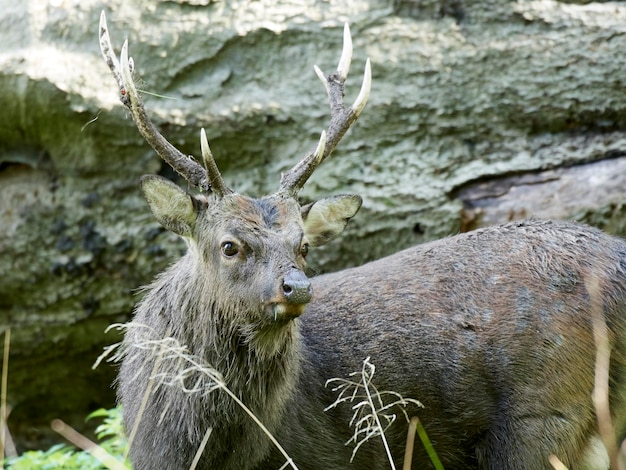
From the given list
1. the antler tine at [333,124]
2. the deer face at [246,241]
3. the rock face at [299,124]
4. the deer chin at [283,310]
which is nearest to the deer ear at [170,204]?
the deer face at [246,241]

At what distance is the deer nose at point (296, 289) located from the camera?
4586mm

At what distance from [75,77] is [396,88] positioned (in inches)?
97.8

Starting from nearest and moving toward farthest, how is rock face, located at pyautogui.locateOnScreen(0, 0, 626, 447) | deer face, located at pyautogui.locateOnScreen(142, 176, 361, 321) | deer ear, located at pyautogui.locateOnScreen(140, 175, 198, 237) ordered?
deer face, located at pyautogui.locateOnScreen(142, 176, 361, 321) < deer ear, located at pyautogui.locateOnScreen(140, 175, 198, 237) < rock face, located at pyautogui.locateOnScreen(0, 0, 626, 447)

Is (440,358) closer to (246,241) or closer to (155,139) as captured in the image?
(246,241)

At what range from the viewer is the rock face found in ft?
24.0

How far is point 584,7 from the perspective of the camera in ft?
24.8

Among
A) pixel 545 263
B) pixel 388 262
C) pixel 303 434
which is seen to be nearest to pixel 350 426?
pixel 303 434

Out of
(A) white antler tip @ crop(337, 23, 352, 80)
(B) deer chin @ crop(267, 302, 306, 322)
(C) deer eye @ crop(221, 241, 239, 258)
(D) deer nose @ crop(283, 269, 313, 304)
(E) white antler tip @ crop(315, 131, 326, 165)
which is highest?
(A) white antler tip @ crop(337, 23, 352, 80)

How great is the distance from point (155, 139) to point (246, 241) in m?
0.74

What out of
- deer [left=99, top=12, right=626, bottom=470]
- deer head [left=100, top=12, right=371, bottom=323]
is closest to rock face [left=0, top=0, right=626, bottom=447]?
deer [left=99, top=12, right=626, bottom=470]

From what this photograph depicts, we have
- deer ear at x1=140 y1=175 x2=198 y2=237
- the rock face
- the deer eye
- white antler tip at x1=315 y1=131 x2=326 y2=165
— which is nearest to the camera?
the deer eye

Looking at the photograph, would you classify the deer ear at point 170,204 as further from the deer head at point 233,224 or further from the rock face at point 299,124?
the rock face at point 299,124

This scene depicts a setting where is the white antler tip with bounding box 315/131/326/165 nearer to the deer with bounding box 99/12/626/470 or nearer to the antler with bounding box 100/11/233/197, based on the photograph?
the deer with bounding box 99/12/626/470

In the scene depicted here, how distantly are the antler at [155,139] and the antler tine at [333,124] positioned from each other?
379 millimetres
